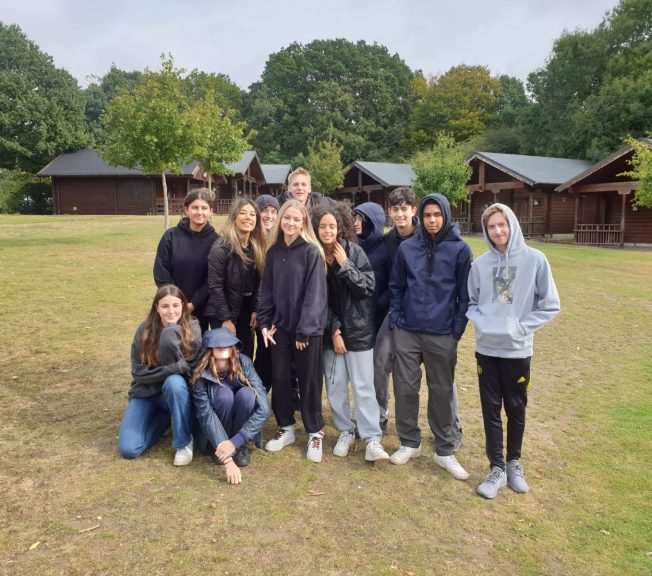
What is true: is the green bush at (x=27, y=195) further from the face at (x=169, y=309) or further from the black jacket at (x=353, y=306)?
the black jacket at (x=353, y=306)

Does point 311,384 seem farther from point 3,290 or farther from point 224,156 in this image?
point 224,156

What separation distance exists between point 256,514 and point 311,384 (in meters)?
1.03

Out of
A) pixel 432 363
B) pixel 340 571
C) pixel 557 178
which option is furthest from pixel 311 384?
pixel 557 178

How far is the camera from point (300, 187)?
4.82 metres

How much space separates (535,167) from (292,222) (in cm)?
2864

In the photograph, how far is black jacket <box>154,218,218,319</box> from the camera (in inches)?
175

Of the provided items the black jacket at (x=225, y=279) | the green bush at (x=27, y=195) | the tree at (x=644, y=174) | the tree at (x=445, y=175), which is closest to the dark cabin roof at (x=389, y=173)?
the tree at (x=445, y=175)

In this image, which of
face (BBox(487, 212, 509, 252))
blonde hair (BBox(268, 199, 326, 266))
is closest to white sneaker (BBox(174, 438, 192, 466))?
blonde hair (BBox(268, 199, 326, 266))

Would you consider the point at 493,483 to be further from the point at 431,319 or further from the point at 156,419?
the point at 156,419

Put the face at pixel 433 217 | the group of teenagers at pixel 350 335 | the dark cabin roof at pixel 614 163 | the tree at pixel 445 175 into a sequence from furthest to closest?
the tree at pixel 445 175 → the dark cabin roof at pixel 614 163 → the face at pixel 433 217 → the group of teenagers at pixel 350 335

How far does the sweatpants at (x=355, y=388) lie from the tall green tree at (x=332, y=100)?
4793cm

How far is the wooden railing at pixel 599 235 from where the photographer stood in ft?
80.4

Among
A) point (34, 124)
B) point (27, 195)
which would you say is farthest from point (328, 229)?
point (34, 124)

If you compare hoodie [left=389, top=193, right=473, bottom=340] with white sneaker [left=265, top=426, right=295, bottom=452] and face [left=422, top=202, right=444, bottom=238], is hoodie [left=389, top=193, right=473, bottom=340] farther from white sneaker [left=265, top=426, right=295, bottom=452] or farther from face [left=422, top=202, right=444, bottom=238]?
white sneaker [left=265, top=426, right=295, bottom=452]
